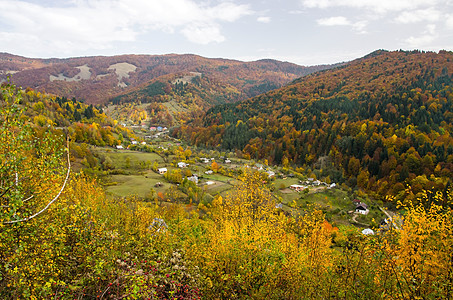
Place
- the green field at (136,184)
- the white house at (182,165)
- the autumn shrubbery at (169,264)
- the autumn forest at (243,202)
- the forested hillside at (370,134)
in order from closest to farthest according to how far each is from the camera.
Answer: the autumn shrubbery at (169,264) → the autumn forest at (243,202) → the green field at (136,184) → the forested hillside at (370,134) → the white house at (182,165)

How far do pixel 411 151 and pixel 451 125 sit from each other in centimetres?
4113

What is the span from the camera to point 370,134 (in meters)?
121

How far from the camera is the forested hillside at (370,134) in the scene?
95.3 m

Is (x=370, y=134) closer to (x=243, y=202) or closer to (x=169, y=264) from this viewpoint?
(x=243, y=202)

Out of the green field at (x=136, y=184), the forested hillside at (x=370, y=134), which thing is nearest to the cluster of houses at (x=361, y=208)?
the forested hillside at (x=370, y=134)

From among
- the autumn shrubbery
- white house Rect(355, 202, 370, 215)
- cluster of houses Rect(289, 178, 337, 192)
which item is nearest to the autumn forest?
the autumn shrubbery

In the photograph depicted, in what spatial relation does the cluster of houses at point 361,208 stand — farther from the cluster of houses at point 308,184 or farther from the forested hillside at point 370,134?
the forested hillside at point 370,134

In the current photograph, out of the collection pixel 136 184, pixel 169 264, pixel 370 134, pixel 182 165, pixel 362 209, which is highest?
pixel 169 264

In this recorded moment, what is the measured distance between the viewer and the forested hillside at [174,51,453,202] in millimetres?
95312

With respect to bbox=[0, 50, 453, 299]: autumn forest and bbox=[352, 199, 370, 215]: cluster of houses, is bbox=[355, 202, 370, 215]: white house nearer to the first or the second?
bbox=[352, 199, 370, 215]: cluster of houses

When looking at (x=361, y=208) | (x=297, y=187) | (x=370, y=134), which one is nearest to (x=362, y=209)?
(x=361, y=208)

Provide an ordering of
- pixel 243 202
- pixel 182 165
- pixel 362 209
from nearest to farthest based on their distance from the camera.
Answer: pixel 243 202, pixel 362 209, pixel 182 165

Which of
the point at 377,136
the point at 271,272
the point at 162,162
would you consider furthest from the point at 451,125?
the point at 271,272

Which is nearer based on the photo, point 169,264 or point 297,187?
point 169,264
